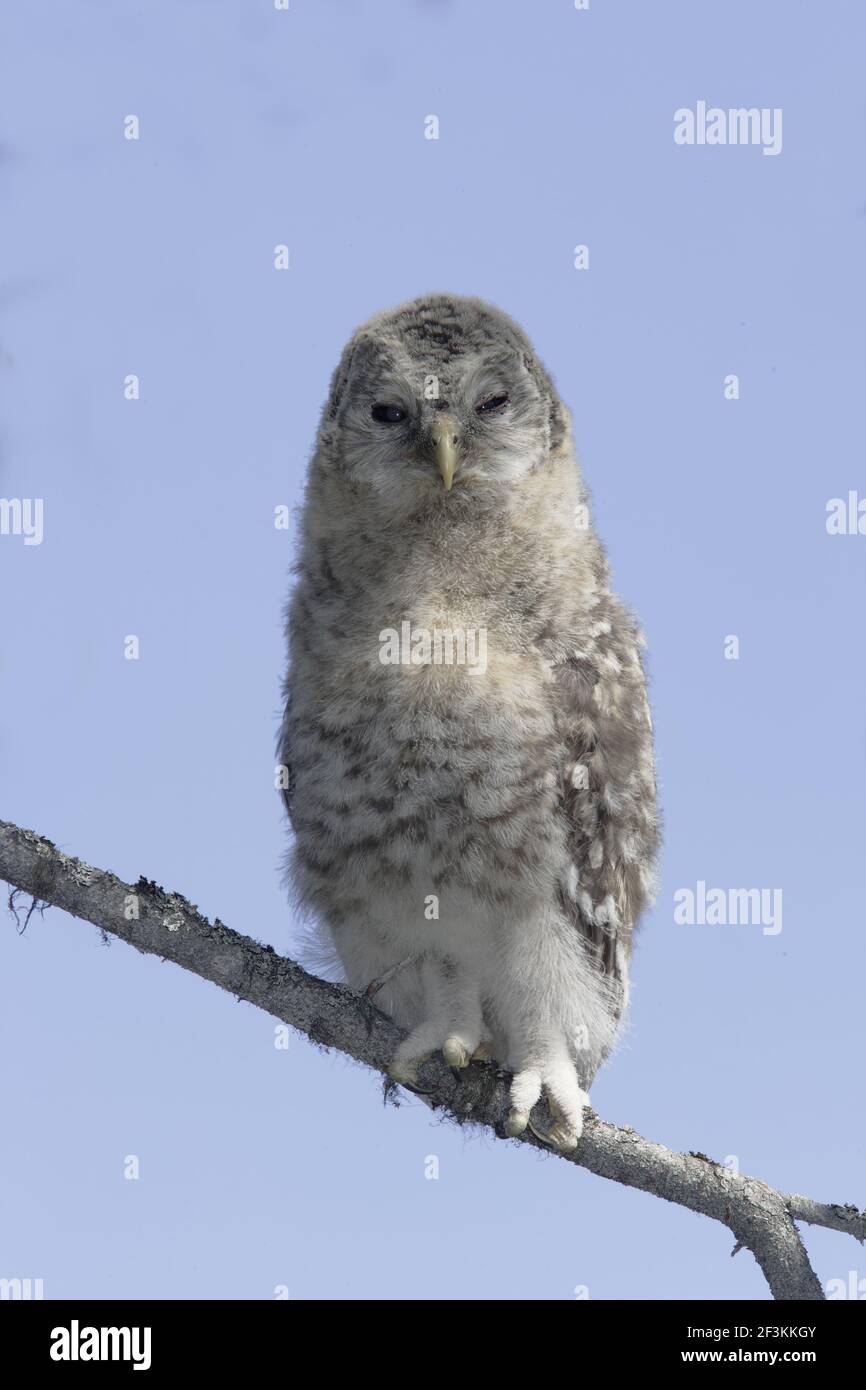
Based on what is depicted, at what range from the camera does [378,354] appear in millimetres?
5805

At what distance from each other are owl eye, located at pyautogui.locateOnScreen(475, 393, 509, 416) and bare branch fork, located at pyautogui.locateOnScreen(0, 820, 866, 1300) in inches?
83.1

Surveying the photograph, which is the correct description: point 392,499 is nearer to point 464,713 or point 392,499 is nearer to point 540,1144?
point 464,713

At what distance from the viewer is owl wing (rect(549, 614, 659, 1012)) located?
18.2 feet

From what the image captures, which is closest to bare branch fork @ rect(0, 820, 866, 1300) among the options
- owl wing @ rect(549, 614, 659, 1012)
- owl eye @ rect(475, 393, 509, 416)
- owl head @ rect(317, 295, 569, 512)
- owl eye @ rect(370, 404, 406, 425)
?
owl wing @ rect(549, 614, 659, 1012)

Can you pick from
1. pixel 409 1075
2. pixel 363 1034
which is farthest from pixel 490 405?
pixel 409 1075

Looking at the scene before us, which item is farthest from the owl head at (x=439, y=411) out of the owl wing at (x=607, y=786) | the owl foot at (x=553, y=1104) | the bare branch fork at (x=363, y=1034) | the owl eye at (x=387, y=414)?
the owl foot at (x=553, y=1104)

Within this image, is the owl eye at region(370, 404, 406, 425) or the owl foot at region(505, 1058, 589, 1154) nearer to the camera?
the owl foot at region(505, 1058, 589, 1154)

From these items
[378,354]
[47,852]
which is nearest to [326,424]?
[378,354]

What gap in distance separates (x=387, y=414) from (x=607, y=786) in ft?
5.30

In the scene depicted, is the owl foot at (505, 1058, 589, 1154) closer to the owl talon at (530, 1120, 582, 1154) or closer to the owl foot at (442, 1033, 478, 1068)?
the owl talon at (530, 1120, 582, 1154)

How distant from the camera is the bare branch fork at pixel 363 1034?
16.6 feet

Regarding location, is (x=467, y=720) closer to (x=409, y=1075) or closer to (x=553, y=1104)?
(x=409, y=1075)

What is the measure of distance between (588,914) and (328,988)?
102cm
